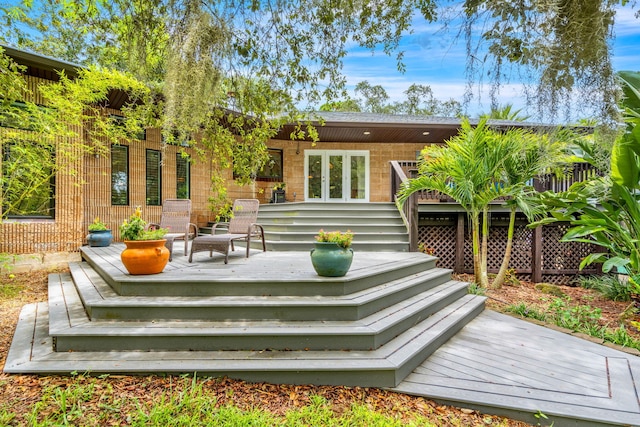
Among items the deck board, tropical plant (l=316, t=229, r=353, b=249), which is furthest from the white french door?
the deck board

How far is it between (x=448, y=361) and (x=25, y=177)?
736 centimetres

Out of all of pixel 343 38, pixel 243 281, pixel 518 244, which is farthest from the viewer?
pixel 518 244

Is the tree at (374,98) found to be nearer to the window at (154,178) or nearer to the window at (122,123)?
the window at (154,178)

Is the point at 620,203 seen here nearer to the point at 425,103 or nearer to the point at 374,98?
the point at 425,103

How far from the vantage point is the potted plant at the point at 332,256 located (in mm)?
3553

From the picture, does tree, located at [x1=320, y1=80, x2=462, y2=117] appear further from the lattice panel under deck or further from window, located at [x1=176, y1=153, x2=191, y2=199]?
the lattice panel under deck

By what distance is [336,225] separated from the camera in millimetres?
7137

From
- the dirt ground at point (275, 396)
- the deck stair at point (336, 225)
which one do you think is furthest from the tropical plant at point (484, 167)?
the dirt ground at point (275, 396)

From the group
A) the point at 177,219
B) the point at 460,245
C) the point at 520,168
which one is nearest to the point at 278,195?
the point at 177,219

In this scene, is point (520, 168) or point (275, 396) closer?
point (275, 396)

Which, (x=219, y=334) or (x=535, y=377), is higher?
(x=219, y=334)

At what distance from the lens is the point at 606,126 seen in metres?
1.92

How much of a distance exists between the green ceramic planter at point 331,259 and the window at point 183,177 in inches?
258

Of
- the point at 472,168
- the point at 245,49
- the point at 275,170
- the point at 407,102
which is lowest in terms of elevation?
the point at 472,168
